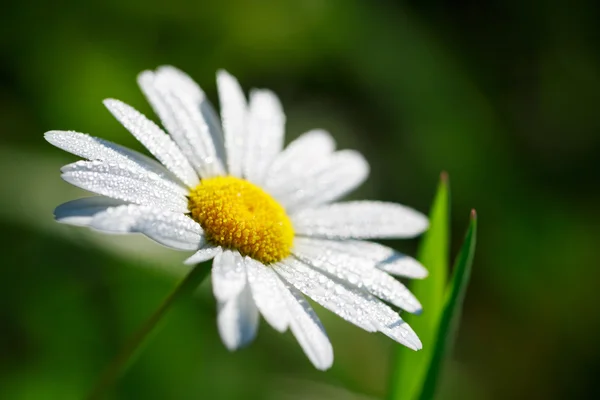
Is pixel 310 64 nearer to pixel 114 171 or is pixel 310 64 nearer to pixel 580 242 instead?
pixel 580 242

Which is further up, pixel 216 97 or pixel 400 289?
pixel 216 97

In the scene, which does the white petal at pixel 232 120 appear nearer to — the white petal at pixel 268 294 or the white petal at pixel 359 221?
the white petal at pixel 359 221

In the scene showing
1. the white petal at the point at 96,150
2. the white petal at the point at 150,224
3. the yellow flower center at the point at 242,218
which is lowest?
the white petal at the point at 150,224

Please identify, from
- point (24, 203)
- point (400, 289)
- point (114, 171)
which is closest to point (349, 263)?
point (400, 289)

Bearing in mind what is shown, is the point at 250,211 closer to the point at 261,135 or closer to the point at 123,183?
the point at 123,183

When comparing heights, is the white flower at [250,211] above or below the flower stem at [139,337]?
above

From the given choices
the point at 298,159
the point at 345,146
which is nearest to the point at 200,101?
the point at 298,159

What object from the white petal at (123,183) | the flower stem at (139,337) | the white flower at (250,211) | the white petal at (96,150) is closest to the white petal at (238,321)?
the white flower at (250,211)
